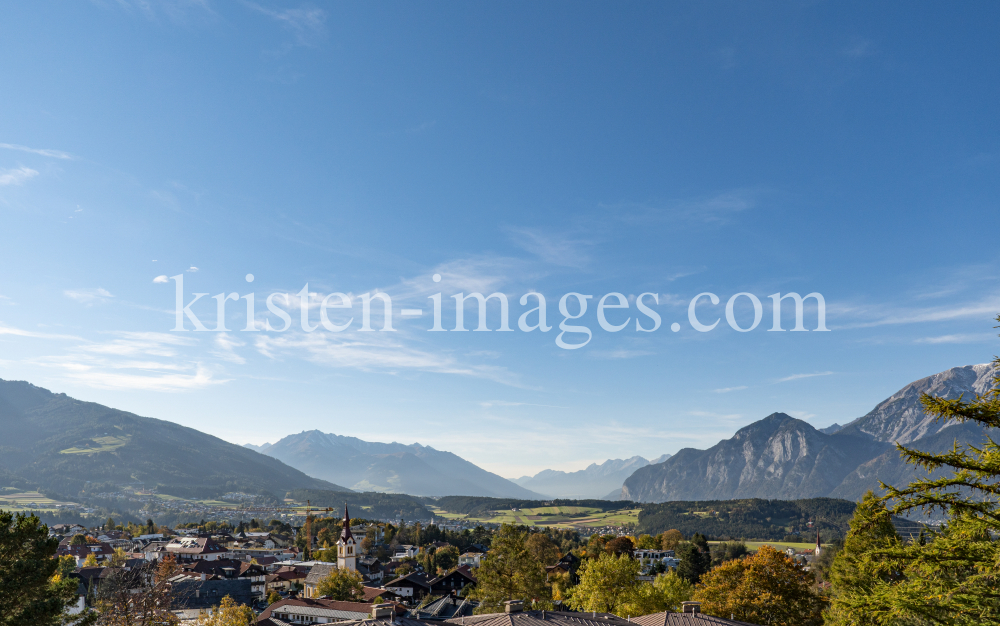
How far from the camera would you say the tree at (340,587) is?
86.0 m

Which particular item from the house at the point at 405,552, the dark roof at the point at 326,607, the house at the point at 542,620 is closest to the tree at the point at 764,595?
the house at the point at 542,620

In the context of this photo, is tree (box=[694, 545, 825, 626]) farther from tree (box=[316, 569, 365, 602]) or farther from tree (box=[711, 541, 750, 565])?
tree (box=[711, 541, 750, 565])

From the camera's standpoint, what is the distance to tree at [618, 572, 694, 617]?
50.2m

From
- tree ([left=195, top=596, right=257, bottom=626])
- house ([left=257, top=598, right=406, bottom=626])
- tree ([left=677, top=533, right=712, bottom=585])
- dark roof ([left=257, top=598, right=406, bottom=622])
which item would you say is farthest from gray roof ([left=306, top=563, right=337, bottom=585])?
tree ([left=677, top=533, right=712, bottom=585])

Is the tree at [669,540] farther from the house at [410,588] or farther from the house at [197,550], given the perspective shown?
the house at [197,550]

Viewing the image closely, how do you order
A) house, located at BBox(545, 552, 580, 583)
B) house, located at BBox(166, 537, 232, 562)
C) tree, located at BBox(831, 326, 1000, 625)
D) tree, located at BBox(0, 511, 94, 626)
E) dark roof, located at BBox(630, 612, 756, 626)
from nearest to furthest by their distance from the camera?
tree, located at BBox(831, 326, 1000, 625) → tree, located at BBox(0, 511, 94, 626) → dark roof, located at BBox(630, 612, 756, 626) → house, located at BBox(545, 552, 580, 583) → house, located at BBox(166, 537, 232, 562)

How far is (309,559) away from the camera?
15888 cm

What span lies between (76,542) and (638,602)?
15317cm

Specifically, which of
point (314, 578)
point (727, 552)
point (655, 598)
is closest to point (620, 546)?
point (727, 552)

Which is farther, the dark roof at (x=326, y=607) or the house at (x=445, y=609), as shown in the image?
the house at (x=445, y=609)

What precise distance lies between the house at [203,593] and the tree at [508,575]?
4878cm

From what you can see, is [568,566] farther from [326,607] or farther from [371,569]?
[326,607]

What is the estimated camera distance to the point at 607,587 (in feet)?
170

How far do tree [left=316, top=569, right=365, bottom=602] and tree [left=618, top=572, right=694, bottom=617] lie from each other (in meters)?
45.7
